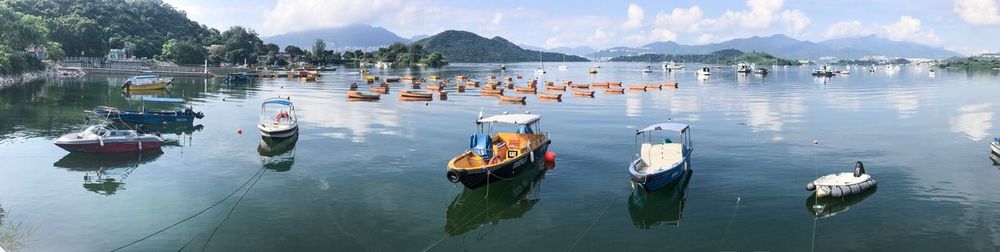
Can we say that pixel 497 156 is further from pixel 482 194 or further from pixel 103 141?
pixel 103 141

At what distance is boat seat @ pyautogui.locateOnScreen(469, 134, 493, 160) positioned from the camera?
33.9 m

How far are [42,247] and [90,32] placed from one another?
170566 millimetres

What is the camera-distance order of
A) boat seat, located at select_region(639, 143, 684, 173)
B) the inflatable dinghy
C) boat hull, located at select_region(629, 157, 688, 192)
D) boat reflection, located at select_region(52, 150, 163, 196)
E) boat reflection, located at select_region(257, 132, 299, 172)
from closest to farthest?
boat hull, located at select_region(629, 157, 688, 192), the inflatable dinghy, boat reflection, located at select_region(52, 150, 163, 196), boat seat, located at select_region(639, 143, 684, 173), boat reflection, located at select_region(257, 132, 299, 172)

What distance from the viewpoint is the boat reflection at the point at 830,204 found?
29.3m

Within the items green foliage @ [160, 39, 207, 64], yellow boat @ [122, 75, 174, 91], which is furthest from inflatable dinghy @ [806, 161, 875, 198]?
green foliage @ [160, 39, 207, 64]

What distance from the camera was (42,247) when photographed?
2338cm

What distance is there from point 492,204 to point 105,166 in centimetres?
2400

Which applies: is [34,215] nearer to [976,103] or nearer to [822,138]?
[822,138]

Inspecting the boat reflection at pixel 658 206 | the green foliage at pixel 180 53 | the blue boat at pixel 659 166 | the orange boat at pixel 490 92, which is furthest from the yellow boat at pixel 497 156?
the green foliage at pixel 180 53

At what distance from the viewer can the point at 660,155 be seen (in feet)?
117

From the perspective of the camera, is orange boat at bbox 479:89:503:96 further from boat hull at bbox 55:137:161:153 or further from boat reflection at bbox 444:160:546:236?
boat reflection at bbox 444:160:546:236

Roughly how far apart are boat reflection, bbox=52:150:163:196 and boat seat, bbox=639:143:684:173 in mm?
27119

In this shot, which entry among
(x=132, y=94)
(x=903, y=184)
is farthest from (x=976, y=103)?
(x=132, y=94)

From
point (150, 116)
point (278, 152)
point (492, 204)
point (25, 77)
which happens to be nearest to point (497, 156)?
point (492, 204)
